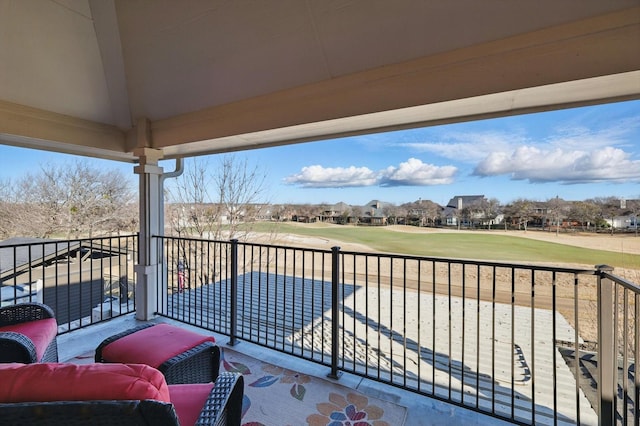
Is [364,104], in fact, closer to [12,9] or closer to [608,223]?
[12,9]

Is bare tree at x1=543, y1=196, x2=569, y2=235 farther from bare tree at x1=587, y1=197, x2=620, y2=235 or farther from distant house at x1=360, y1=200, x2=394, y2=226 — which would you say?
distant house at x1=360, y1=200, x2=394, y2=226

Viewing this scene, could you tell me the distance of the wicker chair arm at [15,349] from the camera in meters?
1.58

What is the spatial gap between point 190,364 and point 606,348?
2378mm

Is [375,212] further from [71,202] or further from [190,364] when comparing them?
[71,202]

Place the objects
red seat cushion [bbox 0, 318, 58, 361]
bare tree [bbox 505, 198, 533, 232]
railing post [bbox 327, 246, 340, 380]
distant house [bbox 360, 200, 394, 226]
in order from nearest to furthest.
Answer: red seat cushion [bbox 0, 318, 58, 361]
railing post [bbox 327, 246, 340, 380]
bare tree [bbox 505, 198, 533, 232]
distant house [bbox 360, 200, 394, 226]

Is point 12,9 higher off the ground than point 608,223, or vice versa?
point 12,9

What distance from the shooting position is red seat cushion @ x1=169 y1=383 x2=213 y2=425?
1173mm

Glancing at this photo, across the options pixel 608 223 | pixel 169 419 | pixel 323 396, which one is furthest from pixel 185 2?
pixel 608 223

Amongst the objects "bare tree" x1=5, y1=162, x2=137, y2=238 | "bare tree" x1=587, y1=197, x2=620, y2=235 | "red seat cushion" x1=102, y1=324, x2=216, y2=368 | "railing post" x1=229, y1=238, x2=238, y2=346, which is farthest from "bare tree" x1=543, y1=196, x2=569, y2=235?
"bare tree" x1=5, y1=162, x2=137, y2=238

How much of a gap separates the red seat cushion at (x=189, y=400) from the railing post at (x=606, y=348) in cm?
208

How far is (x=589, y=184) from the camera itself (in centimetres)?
505

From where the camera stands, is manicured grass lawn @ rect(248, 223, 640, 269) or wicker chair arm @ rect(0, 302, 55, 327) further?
manicured grass lawn @ rect(248, 223, 640, 269)

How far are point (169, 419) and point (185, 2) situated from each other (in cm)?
274

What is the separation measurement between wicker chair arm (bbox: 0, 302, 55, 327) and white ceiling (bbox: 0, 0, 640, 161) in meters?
1.72
